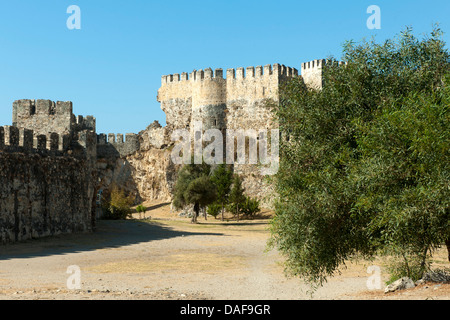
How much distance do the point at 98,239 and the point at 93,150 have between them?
6253mm

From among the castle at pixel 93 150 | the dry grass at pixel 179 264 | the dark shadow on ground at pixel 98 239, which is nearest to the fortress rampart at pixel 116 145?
the castle at pixel 93 150

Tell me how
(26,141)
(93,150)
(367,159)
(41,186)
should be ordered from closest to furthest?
(367,159) < (26,141) < (41,186) < (93,150)

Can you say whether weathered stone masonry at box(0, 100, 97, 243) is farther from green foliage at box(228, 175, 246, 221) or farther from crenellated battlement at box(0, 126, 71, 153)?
green foliage at box(228, 175, 246, 221)

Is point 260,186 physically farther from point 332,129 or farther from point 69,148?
point 332,129

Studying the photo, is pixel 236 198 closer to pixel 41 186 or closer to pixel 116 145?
pixel 116 145

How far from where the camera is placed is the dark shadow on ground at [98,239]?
22.5 m

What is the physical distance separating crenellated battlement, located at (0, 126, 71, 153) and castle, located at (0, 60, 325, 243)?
0.05 m

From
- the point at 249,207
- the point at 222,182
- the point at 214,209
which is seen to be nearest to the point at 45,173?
the point at 222,182

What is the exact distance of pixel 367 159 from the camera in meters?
12.8

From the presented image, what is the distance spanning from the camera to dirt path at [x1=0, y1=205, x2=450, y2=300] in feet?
46.1

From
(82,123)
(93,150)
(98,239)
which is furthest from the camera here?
(82,123)

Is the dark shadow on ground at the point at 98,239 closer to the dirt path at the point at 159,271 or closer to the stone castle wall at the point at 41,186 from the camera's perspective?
the dirt path at the point at 159,271

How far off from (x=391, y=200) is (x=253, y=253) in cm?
1368

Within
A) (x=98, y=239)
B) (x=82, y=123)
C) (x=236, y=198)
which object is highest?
(x=82, y=123)
